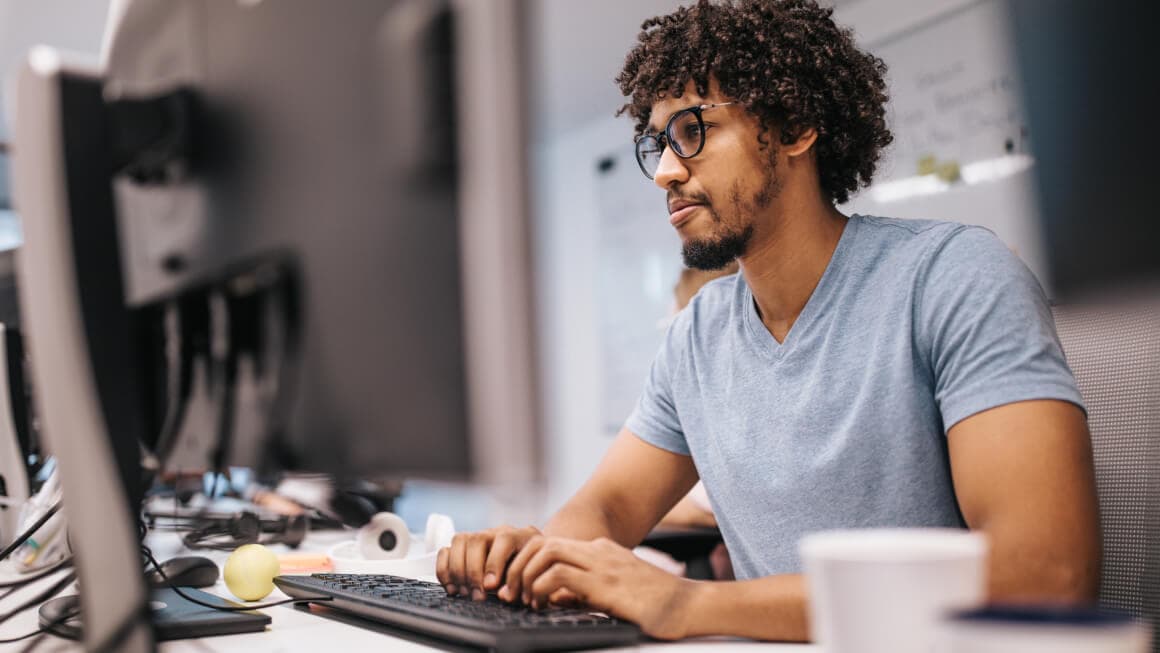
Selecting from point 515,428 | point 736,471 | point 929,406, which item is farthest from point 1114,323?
point 515,428

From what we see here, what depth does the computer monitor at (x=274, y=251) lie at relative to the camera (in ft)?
1.42

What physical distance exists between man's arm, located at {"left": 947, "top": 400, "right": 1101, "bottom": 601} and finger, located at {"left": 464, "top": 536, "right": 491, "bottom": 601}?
0.42 metres

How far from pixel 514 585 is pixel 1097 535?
491 mm

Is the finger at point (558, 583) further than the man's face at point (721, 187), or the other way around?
the man's face at point (721, 187)

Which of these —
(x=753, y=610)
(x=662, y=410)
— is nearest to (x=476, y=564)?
(x=753, y=610)

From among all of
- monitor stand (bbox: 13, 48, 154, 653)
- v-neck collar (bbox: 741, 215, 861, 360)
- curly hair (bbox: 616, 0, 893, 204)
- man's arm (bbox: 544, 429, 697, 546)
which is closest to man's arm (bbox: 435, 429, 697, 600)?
man's arm (bbox: 544, 429, 697, 546)

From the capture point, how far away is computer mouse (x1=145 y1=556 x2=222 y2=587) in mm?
955

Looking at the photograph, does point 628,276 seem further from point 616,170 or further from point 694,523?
point 694,523

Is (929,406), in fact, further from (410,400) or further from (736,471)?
(410,400)

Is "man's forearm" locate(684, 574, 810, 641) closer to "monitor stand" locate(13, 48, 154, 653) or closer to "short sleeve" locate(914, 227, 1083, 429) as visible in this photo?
"short sleeve" locate(914, 227, 1083, 429)

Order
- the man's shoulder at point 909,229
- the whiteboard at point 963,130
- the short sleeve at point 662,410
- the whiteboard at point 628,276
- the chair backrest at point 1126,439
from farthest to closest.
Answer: the whiteboard at point 628,276
the whiteboard at point 963,130
the short sleeve at point 662,410
the man's shoulder at point 909,229
the chair backrest at point 1126,439

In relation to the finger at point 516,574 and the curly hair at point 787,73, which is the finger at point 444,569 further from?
the curly hair at point 787,73

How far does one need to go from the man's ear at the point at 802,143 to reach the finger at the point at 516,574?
73 cm

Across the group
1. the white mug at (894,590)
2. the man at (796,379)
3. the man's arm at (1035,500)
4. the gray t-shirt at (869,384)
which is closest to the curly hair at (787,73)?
the man at (796,379)
